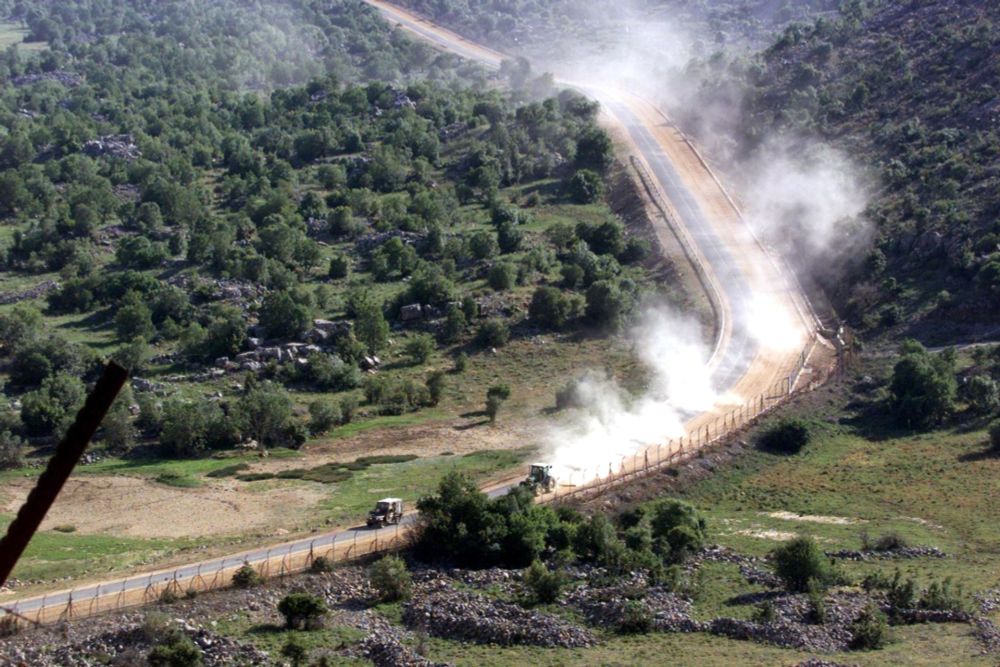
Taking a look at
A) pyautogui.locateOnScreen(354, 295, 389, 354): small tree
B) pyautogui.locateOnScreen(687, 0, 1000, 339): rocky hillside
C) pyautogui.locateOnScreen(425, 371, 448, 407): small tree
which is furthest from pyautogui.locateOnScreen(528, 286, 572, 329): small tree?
pyautogui.locateOnScreen(687, 0, 1000, 339): rocky hillside

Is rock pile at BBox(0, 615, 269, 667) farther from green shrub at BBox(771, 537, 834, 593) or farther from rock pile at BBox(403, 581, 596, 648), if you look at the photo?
green shrub at BBox(771, 537, 834, 593)

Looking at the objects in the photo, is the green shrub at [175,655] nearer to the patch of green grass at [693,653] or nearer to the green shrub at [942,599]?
the patch of green grass at [693,653]

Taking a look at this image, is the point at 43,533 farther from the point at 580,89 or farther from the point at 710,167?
the point at 580,89

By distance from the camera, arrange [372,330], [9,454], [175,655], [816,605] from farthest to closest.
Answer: [372,330], [9,454], [816,605], [175,655]

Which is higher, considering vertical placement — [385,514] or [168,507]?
[168,507]

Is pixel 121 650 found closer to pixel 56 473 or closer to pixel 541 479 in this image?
pixel 541 479

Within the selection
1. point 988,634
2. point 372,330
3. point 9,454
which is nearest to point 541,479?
point 988,634

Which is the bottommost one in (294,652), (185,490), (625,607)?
(294,652)

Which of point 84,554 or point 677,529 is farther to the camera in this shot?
point 84,554
